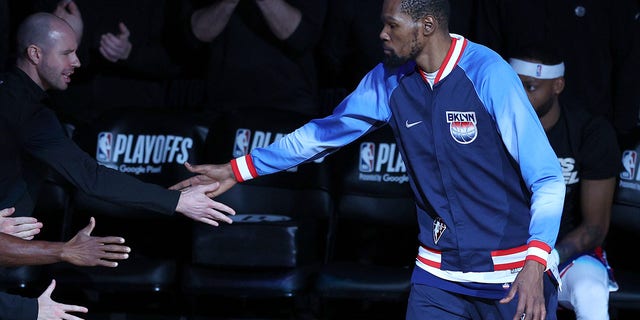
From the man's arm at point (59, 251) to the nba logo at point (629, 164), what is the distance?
2940 millimetres

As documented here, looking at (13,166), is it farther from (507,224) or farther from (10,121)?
(507,224)

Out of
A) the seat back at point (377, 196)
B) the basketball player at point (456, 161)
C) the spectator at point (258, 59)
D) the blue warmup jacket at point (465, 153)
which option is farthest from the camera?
the spectator at point (258, 59)

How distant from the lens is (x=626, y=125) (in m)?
6.80

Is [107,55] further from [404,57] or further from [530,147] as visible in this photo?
[530,147]

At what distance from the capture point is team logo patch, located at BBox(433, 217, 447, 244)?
4680 millimetres

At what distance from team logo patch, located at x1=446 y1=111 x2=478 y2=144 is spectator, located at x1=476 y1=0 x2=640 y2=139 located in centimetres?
227

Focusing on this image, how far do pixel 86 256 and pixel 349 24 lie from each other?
108 inches

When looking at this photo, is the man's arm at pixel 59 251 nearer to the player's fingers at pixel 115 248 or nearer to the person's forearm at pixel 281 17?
the player's fingers at pixel 115 248

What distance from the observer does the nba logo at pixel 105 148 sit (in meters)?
6.65

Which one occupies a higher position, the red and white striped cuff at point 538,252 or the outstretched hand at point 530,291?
the red and white striped cuff at point 538,252

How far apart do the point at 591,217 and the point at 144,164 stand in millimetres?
2451

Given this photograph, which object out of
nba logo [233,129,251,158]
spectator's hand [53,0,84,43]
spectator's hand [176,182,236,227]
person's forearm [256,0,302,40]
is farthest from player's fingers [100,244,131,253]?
person's forearm [256,0,302,40]

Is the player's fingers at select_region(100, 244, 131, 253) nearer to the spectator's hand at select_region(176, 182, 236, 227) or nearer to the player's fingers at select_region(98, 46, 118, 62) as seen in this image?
the spectator's hand at select_region(176, 182, 236, 227)

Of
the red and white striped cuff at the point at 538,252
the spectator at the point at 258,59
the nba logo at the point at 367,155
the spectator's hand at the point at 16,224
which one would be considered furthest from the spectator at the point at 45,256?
the spectator at the point at 258,59
